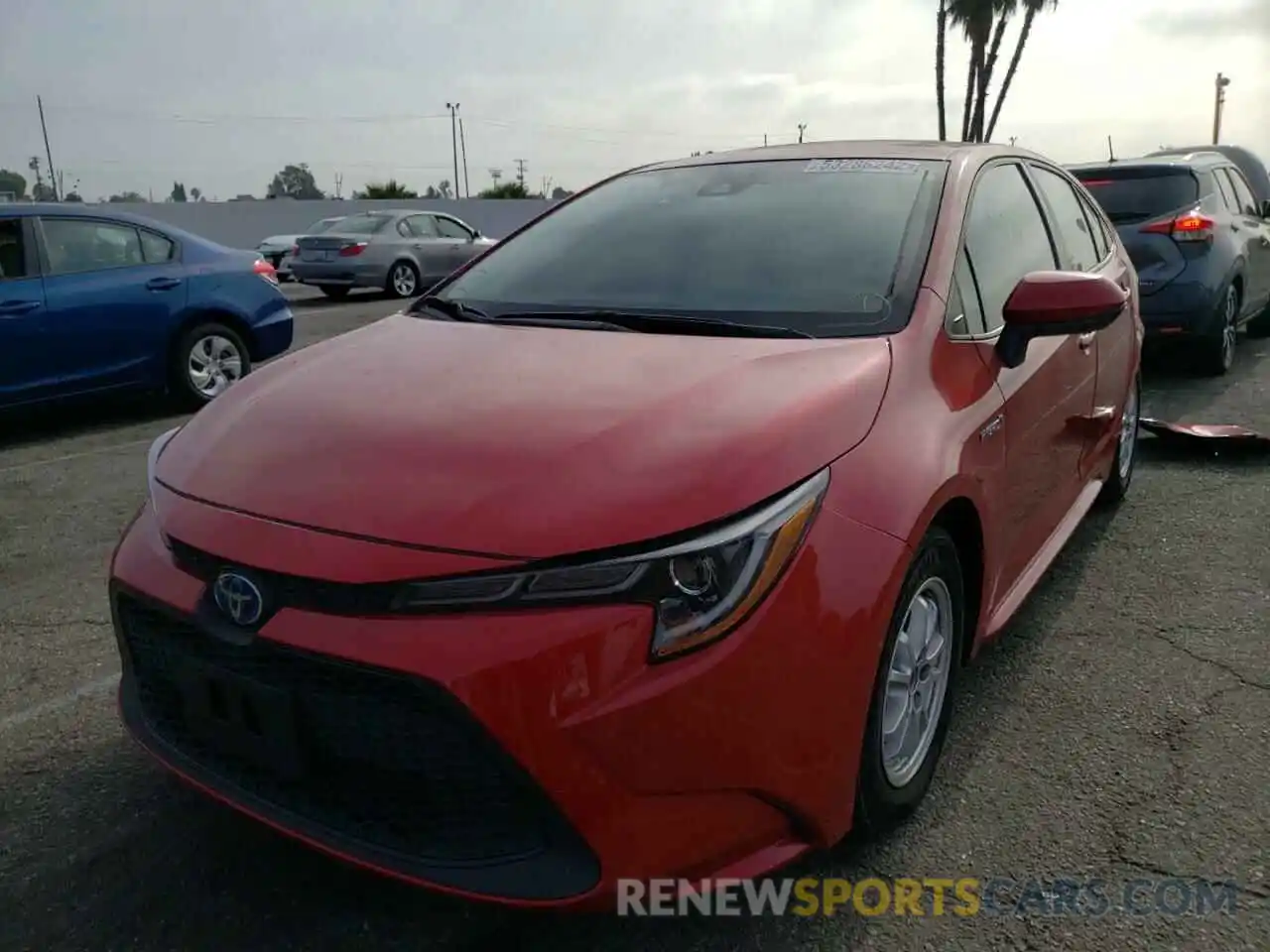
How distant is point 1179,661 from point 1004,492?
1.00 metres

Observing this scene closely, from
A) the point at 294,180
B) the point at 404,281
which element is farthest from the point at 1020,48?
the point at 294,180

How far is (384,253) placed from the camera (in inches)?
642

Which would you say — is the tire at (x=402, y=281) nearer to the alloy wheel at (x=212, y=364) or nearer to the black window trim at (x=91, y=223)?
the alloy wheel at (x=212, y=364)

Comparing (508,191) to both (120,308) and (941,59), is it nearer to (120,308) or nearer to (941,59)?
(941,59)

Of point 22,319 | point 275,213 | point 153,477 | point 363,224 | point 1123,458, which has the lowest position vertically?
point 1123,458

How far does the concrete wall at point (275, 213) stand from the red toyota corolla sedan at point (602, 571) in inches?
1170

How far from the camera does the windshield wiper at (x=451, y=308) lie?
291 centimetres

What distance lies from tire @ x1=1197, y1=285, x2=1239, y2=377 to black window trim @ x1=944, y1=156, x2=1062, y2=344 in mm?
4400

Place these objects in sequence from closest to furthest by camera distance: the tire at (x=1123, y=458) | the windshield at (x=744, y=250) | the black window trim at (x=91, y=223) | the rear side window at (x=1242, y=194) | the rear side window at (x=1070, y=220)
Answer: the windshield at (x=744, y=250) → the rear side window at (x=1070, y=220) → the tire at (x=1123, y=458) → the black window trim at (x=91, y=223) → the rear side window at (x=1242, y=194)

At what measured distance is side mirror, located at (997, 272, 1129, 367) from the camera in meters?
2.62

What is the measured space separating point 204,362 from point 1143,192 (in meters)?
6.42

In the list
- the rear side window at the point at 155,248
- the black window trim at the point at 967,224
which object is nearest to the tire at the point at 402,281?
the rear side window at the point at 155,248

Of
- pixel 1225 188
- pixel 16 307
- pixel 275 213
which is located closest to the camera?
pixel 16 307

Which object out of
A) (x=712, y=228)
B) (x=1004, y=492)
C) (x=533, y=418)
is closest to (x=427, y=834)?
(x=533, y=418)
